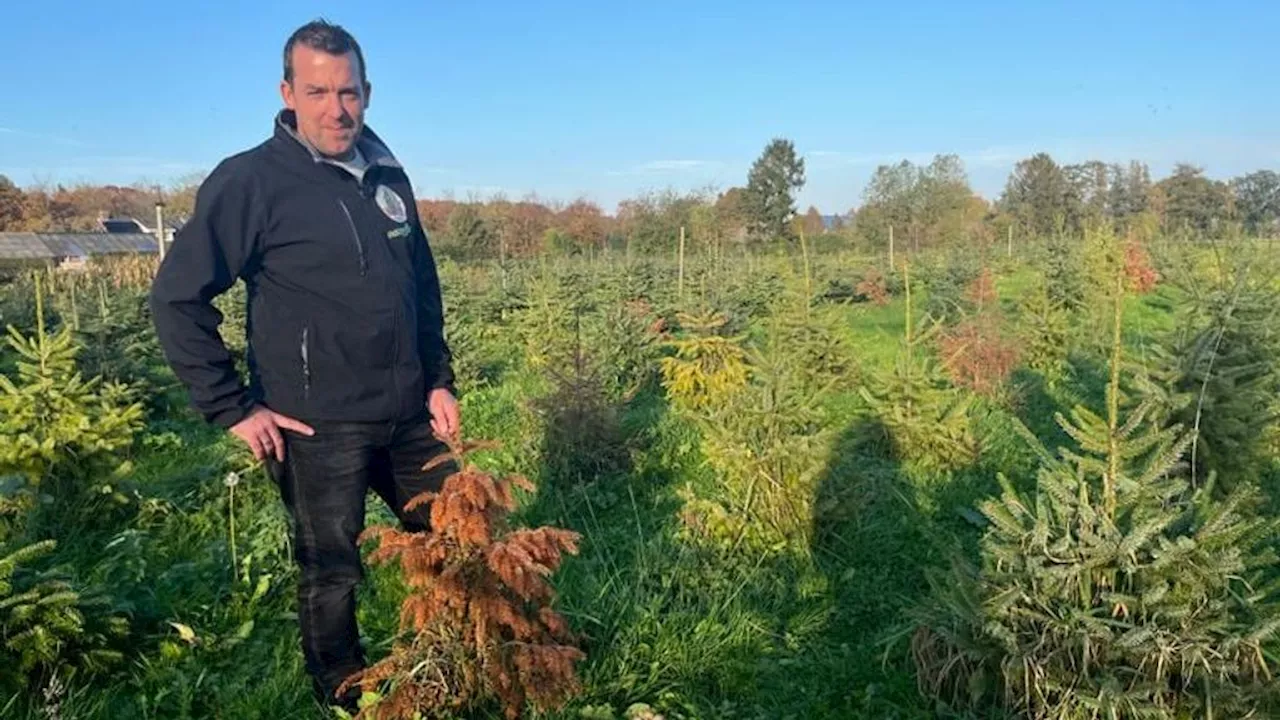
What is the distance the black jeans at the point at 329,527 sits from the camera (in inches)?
110

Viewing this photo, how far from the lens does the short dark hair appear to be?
2662 millimetres

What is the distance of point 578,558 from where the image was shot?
4332 mm

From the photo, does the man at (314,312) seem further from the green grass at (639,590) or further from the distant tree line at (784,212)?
the distant tree line at (784,212)

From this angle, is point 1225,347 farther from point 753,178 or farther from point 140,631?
point 753,178

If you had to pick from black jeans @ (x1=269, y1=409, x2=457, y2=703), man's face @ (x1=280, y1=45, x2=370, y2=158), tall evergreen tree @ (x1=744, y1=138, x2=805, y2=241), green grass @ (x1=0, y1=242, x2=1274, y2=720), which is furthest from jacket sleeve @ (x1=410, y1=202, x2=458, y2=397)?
tall evergreen tree @ (x1=744, y1=138, x2=805, y2=241)

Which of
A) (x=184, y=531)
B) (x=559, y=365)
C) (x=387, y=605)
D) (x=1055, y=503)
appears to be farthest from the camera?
(x=559, y=365)

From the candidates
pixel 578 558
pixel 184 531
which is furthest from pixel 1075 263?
pixel 184 531

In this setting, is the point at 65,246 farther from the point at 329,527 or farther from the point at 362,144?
the point at 329,527

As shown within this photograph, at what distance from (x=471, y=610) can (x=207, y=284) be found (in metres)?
1.21

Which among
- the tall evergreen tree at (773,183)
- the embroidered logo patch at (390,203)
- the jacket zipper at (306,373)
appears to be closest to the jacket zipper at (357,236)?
the embroidered logo patch at (390,203)

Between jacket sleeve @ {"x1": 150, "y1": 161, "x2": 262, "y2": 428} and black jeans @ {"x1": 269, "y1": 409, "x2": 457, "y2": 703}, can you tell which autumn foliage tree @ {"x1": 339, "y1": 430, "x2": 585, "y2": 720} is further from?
jacket sleeve @ {"x1": 150, "y1": 161, "x2": 262, "y2": 428}

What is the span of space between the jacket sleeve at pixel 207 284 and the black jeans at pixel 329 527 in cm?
28

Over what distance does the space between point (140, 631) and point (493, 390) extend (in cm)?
611

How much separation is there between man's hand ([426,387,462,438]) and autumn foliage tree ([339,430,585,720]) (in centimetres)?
35
